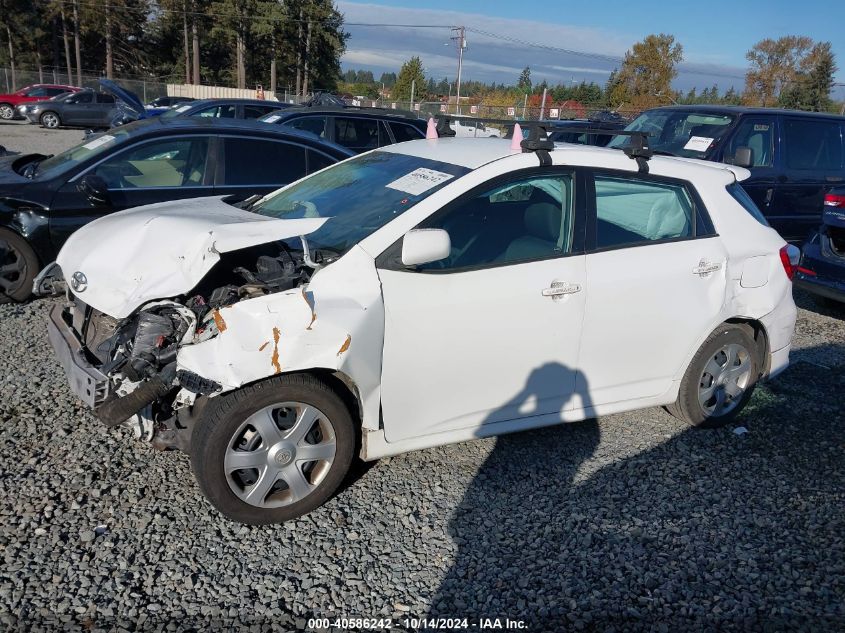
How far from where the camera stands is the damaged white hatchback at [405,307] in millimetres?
3078

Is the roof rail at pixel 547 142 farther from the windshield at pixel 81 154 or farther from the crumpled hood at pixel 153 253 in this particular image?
the windshield at pixel 81 154

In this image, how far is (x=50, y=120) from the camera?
2736 centimetres

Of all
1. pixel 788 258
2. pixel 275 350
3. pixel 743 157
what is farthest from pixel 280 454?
pixel 743 157

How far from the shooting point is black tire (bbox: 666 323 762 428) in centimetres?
430

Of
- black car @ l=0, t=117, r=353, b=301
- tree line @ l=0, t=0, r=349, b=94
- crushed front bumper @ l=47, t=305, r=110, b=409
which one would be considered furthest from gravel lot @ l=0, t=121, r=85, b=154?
tree line @ l=0, t=0, r=349, b=94

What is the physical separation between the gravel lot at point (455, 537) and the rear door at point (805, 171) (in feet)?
15.8

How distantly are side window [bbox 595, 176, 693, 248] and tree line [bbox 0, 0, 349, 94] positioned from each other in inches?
2123

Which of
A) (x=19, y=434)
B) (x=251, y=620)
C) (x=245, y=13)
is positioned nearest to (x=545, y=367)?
(x=251, y=620)

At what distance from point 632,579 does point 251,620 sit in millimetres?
1683

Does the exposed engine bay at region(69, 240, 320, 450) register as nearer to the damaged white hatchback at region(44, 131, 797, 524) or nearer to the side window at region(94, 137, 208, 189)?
the damaged white hatchback at region(44, 131, 797, 524)

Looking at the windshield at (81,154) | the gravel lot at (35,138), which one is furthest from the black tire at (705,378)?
the gravel lot at (35,138)

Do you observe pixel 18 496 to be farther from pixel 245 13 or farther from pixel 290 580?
pixel 245 13

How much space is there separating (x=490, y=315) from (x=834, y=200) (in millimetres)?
5525

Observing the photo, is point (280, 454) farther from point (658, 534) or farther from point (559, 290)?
point (658, 534)
